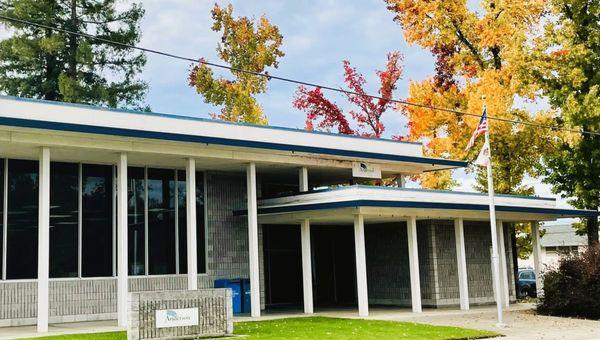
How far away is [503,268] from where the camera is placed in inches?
1205

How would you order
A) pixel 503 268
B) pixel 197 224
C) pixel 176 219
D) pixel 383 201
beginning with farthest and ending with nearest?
pixel 503 268 < pixel 197 224 < pixel 176 219 < pixel 383 201

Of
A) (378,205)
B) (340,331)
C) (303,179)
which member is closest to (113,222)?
(303,179)

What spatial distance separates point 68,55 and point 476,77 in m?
25.5

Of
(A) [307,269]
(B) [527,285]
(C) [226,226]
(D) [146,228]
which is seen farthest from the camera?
(B) [527,285]

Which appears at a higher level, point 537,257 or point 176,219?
point 176,219

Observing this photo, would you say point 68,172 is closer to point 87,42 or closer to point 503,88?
point 503,88

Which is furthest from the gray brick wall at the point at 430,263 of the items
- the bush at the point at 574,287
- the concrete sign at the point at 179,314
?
the concrete sign at the point at 179,314

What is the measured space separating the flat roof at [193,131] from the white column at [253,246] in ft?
4.37

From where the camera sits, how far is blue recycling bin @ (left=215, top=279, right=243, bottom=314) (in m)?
26.0

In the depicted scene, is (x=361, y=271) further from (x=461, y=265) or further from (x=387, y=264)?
(x=387, y=264)

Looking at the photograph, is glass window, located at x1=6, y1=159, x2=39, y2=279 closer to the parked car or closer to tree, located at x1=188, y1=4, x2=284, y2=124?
tree, located at x1=188, y1=4, x2=284, y2=124

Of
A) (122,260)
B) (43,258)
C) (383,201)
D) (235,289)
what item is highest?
(383,201)

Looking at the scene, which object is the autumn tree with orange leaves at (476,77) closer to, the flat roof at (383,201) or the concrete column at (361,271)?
the flat roof at (383,201)

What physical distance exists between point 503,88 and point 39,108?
21507 mm
